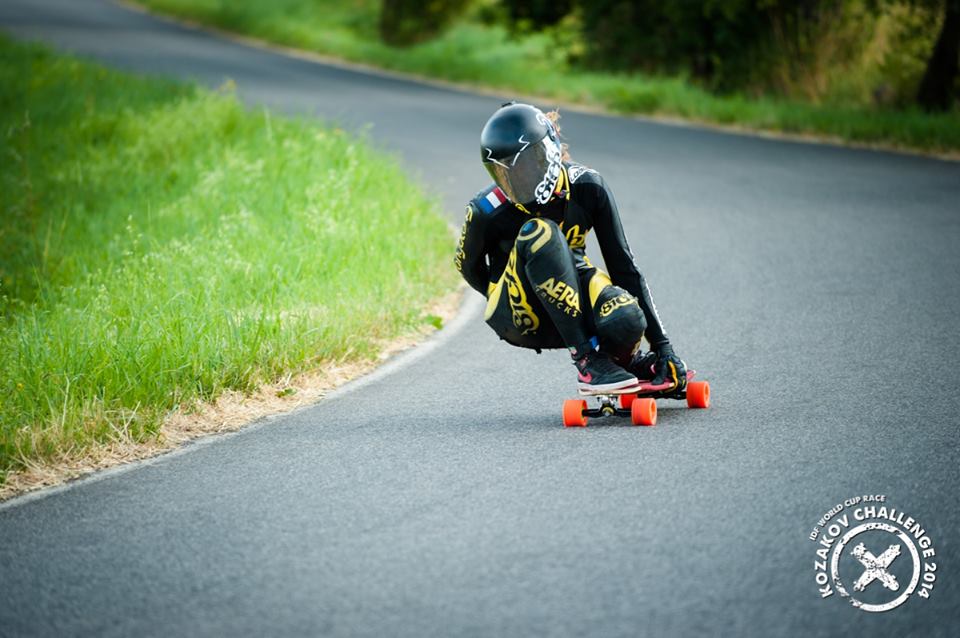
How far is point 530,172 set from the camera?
19.5 feet

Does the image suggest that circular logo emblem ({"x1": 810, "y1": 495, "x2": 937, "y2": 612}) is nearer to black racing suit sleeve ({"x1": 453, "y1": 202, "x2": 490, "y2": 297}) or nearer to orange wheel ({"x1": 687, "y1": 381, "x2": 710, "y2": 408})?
orange wheel ({"x1": 687, "y1": 381, "x2": 710, "y2": 408})

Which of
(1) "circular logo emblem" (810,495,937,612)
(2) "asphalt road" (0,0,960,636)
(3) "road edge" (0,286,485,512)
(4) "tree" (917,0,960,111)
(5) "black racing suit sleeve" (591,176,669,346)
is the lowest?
(3) "road edge" (0,286,485,512)

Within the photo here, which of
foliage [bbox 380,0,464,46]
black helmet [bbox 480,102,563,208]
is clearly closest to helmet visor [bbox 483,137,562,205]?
black helmet [bbox 480,102,563,208]

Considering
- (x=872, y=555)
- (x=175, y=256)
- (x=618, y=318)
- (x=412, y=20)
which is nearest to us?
(x=872, y=555)

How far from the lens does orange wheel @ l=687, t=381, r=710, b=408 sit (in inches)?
257

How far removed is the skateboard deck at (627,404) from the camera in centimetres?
618

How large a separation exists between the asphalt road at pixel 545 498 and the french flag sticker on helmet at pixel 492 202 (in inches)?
44.7

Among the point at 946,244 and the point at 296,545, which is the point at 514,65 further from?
the point at 296,545

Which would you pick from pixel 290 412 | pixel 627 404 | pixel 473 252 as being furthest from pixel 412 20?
pixel 627 404

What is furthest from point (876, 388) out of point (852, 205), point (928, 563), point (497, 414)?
point (852, 205)

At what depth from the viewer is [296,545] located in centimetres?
475

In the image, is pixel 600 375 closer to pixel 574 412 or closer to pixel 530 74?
pixel 574 412

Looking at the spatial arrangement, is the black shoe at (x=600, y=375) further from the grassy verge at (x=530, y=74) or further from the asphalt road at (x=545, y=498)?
the grassy verge at (x=530, y=74)

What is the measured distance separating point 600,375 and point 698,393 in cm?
68
